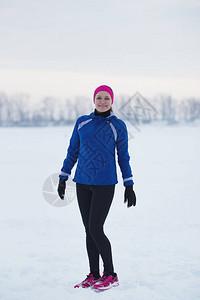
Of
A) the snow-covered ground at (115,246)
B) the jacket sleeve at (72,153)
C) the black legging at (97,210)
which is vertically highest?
the jacket sleeve at (72,153)

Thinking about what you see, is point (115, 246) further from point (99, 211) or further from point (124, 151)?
point (124, 151)

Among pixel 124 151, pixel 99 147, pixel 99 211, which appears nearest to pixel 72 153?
pixel 99 147

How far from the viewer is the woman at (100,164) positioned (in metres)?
2.71

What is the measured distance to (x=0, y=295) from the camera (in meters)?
2.76

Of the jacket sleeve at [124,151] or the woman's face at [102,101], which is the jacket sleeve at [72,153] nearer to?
the woman's face at [102,101]

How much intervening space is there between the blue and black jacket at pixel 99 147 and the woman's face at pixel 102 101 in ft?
0.23

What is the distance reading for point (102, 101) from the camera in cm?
276

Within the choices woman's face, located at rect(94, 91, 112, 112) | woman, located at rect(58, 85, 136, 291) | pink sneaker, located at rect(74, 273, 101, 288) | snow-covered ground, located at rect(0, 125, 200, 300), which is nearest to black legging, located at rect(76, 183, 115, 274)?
woman, located at rect(58, 85, 136, 291)

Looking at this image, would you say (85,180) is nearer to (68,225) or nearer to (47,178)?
(68,225)

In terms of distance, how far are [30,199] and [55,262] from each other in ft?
11.6

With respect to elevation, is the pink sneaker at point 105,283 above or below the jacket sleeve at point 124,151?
below

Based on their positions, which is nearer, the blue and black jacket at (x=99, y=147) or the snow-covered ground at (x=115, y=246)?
the blue and black jacket at (x=99, y=147)

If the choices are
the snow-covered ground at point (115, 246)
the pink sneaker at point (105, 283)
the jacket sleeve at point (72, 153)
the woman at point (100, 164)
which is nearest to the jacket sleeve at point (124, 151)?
the woman at point (100, 164)

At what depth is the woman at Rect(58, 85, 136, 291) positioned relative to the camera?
271 centimetres
